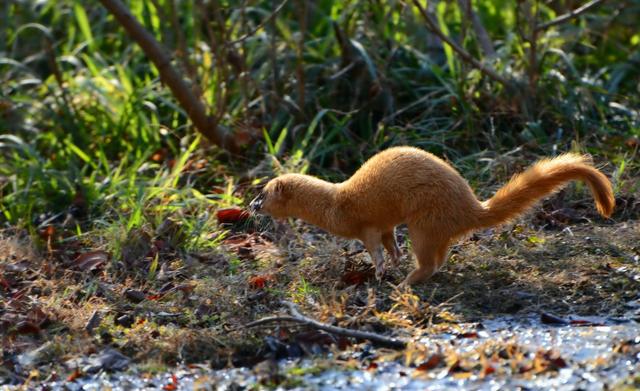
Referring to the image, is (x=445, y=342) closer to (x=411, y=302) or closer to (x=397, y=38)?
(x=411, y=302)

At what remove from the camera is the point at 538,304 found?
14.6 ft

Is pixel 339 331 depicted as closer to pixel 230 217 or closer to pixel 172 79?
pixel 230 217

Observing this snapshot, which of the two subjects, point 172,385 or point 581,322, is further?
point 581,322

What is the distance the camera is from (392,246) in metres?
5.11

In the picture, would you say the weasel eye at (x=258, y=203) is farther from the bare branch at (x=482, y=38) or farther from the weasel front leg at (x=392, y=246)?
the bare branch at (x=482, y=38)

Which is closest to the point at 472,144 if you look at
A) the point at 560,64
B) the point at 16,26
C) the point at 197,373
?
the point at 560,64

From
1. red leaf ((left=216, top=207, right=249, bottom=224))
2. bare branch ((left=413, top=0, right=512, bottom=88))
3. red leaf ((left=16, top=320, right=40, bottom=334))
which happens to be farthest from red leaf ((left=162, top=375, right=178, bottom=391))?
bare branch ((left=413, top=0, right=512, bottom=88))

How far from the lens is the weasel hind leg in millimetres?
4625

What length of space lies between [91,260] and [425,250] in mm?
1849

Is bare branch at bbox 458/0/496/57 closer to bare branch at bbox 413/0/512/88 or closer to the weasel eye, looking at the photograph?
bare branch at bbox 413/0/512/88

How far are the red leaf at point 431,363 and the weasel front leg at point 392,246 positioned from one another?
132 cm

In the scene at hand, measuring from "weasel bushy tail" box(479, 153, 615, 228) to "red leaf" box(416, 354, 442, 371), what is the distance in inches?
40.8

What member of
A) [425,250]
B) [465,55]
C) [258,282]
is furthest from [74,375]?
[465,55]

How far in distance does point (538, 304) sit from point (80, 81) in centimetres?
450
